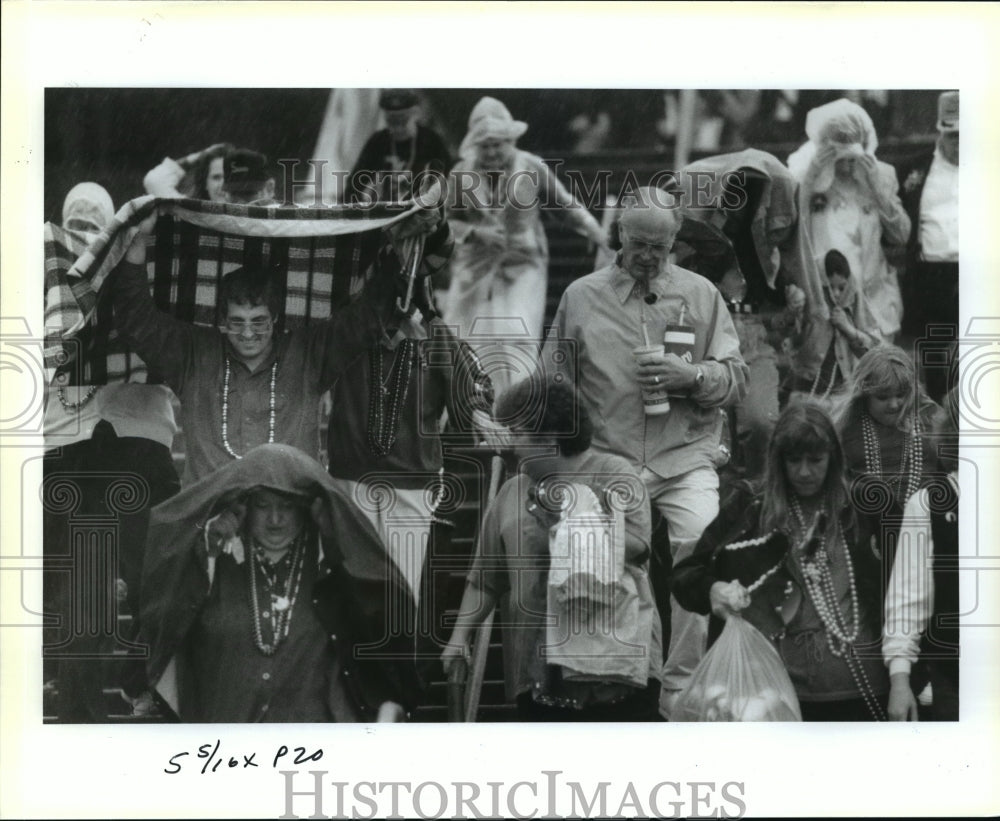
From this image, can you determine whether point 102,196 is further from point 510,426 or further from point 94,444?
point 510,426

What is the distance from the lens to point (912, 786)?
6309 mm


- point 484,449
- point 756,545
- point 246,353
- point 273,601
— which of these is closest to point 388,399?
point 484,449

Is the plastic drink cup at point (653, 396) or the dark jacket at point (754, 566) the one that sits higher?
the plastic drink cup at point (653, 396)

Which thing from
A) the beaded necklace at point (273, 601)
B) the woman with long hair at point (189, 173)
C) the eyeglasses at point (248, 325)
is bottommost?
the beaded necklace at point (273, 601)

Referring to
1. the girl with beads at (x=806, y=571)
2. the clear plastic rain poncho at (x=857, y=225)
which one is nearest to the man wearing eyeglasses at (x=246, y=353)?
the clear plastic rain poncho at (x=857, y=225)

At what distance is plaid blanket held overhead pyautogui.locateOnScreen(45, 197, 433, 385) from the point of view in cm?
627

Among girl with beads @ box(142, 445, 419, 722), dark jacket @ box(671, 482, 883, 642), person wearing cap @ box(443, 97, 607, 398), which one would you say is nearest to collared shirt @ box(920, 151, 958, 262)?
dark jacket @ box(671, 482, 883, 642)

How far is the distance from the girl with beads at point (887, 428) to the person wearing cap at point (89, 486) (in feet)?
9.00

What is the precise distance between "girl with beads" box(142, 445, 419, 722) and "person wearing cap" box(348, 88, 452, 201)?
1.10 meters

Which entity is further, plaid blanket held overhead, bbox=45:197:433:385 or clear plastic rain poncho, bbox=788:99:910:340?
clear plastic rain poncho, bbox=788:99:910:340

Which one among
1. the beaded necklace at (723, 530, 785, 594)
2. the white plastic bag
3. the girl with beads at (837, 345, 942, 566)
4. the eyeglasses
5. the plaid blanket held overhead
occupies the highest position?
the plaid blanket held overhead

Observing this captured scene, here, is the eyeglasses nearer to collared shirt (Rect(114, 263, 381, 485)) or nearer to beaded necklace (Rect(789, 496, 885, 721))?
collared shirt (Rect(114, 263, 381, 485))

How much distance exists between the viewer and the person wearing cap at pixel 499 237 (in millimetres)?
6293

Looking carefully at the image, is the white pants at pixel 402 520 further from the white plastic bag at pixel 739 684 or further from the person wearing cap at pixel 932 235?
the person wearing cap at pixel 932 235
